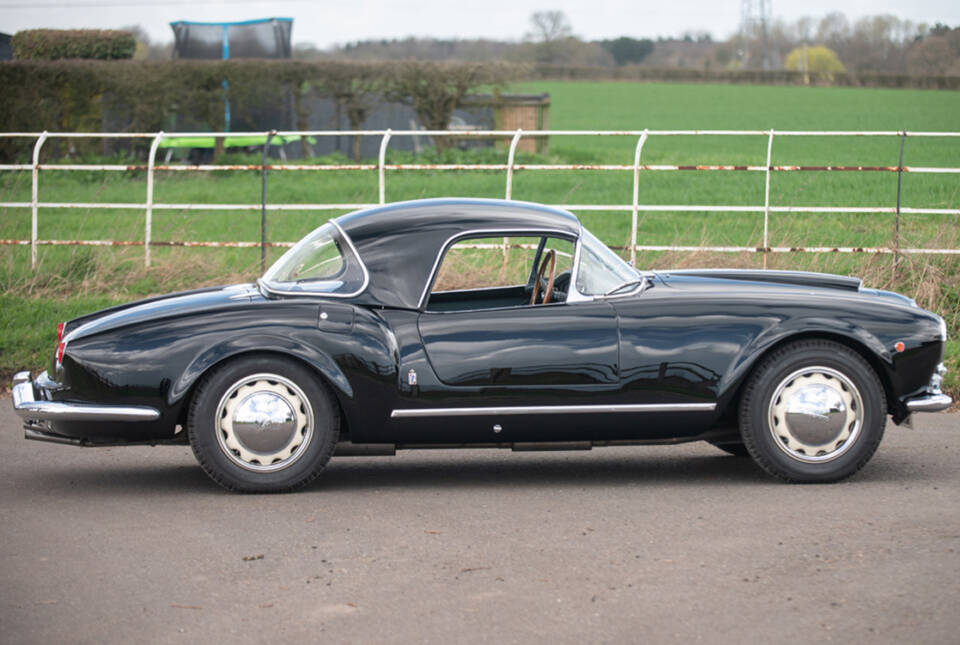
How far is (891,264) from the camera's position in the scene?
1228cm

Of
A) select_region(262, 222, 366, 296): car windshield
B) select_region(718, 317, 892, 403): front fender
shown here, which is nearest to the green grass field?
select_region(262, 222, 366, 296): car windshield

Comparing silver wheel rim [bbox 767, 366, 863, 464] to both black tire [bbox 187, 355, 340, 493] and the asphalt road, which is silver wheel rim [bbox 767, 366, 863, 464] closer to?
the asphalt road

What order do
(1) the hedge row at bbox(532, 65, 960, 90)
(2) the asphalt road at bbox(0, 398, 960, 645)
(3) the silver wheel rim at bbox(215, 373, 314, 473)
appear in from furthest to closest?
(1) the hedge row at bbox(532, 65, 960, 90) < (3) the silver wheel rim at bbox(215, 373, 314, 473) < (2) the asphalt road at bbox(0, 398, 960, 645)

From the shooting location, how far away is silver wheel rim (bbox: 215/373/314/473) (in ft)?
19.7

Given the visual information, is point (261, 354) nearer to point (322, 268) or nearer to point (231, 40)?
point (322, 268)

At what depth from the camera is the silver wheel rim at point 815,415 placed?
20.2ft

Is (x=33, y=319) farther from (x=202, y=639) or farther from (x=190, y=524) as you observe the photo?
(x=202, y=639)

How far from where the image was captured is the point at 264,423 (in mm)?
5984

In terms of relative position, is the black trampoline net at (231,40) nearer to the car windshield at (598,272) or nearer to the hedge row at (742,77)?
the hedge row at (742,77)

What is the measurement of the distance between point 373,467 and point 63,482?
167 centimetres

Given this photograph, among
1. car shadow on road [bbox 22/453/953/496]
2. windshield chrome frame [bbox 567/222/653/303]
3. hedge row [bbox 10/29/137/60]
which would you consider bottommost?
car shadow on road [bbox 22/453/953/496]

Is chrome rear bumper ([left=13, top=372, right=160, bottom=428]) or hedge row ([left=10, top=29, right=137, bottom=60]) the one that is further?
hedge row ([left=10, top=29, right=137, bottom=60])

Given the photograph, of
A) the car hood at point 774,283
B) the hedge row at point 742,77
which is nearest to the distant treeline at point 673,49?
the hedge row at point 742,77

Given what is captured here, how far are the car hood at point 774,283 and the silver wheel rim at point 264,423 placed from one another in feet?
6.82
